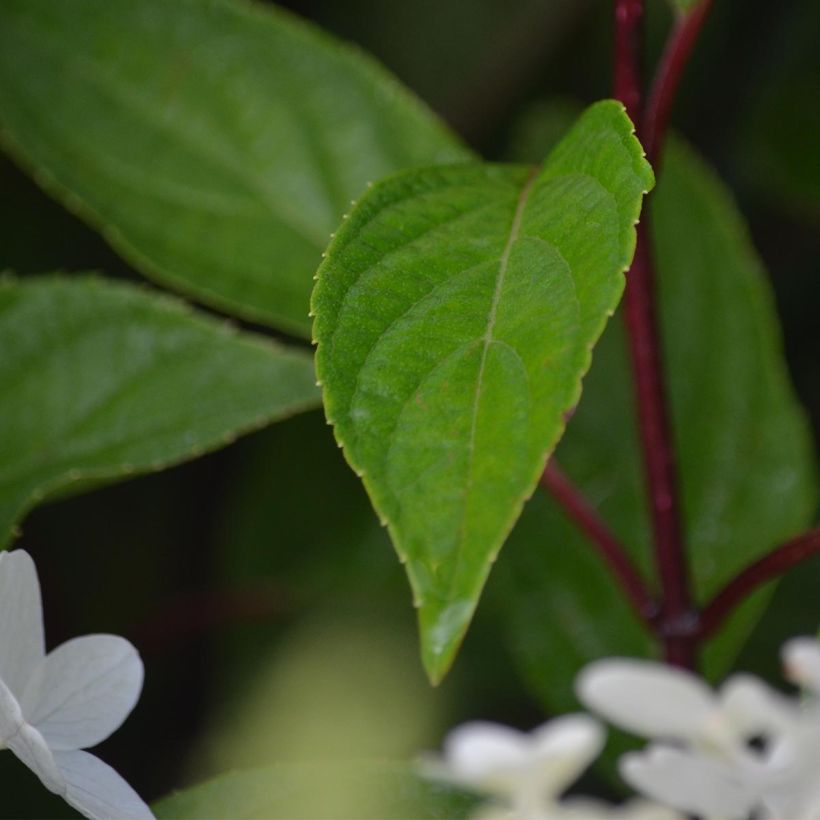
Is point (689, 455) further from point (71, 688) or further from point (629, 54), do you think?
point (71, 688)

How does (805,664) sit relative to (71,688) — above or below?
above

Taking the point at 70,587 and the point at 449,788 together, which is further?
the point at 70,587

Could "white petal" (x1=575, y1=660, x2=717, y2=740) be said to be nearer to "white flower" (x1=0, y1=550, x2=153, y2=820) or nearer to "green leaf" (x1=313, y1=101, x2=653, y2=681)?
"green leaf" (x1=313, y1=101, x2=653, y2=681)

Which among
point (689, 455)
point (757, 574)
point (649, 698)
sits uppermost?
point (649, 698)

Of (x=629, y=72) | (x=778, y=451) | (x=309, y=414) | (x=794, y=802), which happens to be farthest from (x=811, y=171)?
(x=794, y=802)

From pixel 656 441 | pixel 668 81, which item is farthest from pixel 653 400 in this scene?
pixel 668 81

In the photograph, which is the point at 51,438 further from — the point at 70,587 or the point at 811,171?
the point at 811,171

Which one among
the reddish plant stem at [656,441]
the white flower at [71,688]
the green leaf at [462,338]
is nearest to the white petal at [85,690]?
the white flower at [71,688]

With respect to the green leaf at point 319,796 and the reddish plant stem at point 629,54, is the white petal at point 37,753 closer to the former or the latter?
the green leaf at point 319,796
